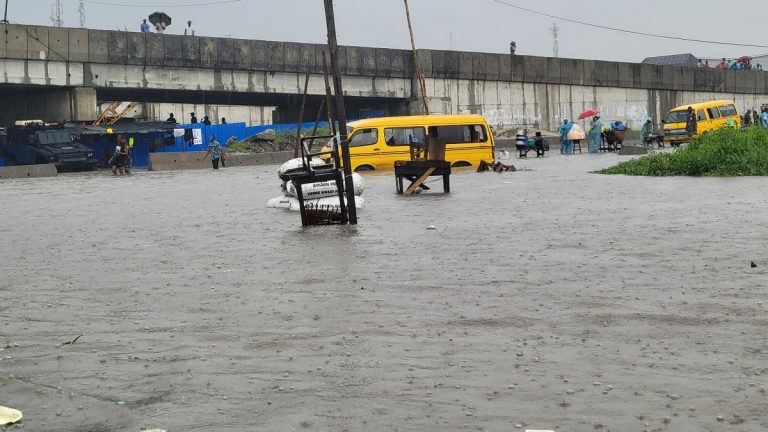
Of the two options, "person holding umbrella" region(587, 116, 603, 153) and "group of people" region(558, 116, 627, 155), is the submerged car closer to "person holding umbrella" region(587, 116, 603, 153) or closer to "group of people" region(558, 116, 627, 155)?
"group of people" region(558, 116, 627, 155)

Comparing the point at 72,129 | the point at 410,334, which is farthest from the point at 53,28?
the point at 410,334

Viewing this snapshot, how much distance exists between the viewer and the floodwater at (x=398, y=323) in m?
5.41

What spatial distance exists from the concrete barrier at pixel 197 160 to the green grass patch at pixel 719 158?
19603mm

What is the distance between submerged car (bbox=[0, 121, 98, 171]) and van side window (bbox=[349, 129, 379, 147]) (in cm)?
1606

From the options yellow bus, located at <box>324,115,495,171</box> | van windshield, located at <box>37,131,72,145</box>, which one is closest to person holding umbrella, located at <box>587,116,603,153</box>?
yellow bus, located at <box>324,115,495,171</box>

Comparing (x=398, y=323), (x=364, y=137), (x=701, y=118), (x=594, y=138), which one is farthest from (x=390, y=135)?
(x=398, y=323)

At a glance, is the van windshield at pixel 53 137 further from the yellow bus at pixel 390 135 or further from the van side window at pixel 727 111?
the van side window at pixel 727 111

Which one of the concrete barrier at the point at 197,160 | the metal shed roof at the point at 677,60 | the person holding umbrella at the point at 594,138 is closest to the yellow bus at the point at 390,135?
the concrete barrier at the point at 197,160

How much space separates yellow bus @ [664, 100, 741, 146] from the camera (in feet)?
139

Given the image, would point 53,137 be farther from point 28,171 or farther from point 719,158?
point 719,158

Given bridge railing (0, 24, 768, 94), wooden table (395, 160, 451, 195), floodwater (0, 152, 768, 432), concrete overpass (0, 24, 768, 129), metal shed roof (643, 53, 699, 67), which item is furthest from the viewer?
metal shed roof (643, 53, 699, 67)

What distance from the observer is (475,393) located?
5.68 m

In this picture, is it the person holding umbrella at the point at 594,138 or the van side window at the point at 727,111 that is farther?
the van side window at the point at 727,111

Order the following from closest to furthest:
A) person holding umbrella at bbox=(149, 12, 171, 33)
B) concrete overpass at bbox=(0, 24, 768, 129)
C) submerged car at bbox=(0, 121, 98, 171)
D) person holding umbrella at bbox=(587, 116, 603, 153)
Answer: submerged car at bbox=(0, 121, 98, 171), person holding umbrella at bbox=(587, 116, 603, 153), concrete overpass at bbox=(0, 24, 768, 129), person holding umbrella at bbox=(149, 12, 171, 33)
